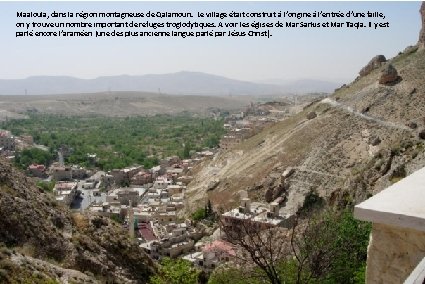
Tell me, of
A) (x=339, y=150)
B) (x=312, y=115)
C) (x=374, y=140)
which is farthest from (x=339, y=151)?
(x=312, y=115)

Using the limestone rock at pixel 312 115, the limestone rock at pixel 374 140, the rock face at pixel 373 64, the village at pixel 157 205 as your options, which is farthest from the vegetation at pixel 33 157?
the limestone rock at pixel 374 140

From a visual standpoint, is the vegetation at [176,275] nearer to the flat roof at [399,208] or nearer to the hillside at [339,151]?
the flat roof at [399,208]

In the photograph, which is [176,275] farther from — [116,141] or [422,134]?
[116,141]

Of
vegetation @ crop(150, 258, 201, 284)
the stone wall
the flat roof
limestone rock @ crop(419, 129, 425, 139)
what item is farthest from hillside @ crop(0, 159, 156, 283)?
limestone rock @ crop(419, 129, 425, 139)

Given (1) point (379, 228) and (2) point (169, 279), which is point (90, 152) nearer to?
(2) point (169, 279)

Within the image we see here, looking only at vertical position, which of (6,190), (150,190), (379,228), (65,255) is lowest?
(150,190)

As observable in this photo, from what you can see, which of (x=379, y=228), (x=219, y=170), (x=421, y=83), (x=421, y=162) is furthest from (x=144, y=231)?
(x=379, y=228)

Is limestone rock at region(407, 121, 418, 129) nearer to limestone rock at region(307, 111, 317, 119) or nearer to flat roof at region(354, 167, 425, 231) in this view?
limestone rock at region(307, 111, 317, 119)
